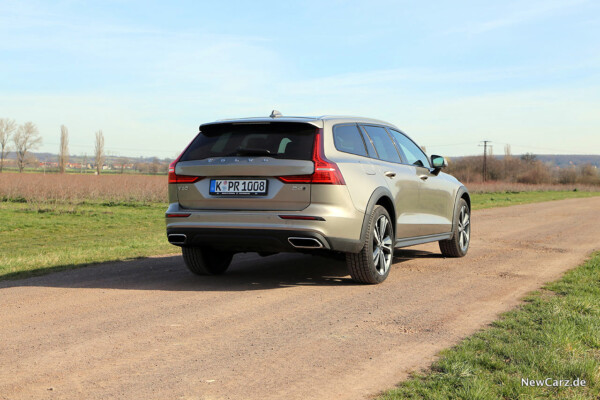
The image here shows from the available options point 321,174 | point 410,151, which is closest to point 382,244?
point 321,174

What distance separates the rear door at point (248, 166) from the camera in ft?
21.7

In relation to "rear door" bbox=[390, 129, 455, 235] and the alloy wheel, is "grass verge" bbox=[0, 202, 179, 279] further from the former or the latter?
"rear door" bbox=[390, 129, 455, 235]

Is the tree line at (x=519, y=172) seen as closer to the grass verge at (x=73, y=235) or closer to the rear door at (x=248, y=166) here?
the grass verge at (x=73, y=235)

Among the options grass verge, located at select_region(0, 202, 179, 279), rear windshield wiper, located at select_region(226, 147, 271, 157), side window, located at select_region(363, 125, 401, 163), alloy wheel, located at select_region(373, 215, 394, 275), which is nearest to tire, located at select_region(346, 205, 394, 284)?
alloy wheel, located at select_region(373, 215, 394, 275)

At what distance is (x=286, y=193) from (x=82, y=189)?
1155 inches

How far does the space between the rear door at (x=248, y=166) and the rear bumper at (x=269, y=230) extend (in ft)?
0.36

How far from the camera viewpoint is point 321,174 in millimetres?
6602

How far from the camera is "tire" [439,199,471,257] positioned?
9852mm

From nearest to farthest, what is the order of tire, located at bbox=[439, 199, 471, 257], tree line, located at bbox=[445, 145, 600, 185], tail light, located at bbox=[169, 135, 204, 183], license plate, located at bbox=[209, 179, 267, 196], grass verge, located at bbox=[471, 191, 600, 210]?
license plate, located at bbox=[209, 179, 267, 196] < tail light, located at bbox=[169, 135, 204, 183] < tire, located at bbox=[439, 199, 471, 257] < grass verge, located at bbox=[471, 191, 600, 210] < tree line, located at bbox=[445, 145, 600, 185]

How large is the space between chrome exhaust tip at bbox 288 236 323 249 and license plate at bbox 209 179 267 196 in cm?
55

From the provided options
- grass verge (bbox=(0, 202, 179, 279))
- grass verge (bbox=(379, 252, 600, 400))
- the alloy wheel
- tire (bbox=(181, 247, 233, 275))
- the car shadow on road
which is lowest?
grass verge (bbox=(0, 202, 179, 279))

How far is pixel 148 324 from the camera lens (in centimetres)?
536

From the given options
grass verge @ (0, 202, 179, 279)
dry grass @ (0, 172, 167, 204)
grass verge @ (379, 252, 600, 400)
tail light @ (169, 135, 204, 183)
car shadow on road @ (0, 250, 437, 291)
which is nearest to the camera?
grass verge @ (379, 252, 600, 400)

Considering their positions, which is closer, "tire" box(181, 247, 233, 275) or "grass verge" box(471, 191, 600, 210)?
"tire" box(181, 247, 233, 275)
